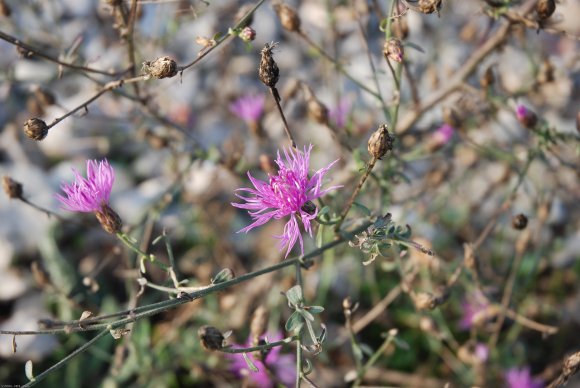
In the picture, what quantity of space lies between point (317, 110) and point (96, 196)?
569 millimetres

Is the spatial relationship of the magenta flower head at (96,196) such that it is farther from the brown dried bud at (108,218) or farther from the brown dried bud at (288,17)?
the brown dried bud at (288,17)

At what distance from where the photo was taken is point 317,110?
1.48 metres

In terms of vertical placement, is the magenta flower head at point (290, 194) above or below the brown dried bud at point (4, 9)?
below

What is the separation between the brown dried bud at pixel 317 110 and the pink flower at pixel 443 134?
1.24ft

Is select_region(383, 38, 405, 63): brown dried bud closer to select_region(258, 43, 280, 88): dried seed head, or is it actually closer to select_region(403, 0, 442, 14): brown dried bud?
select_region(403, 0, 442, 14): brown dried bud

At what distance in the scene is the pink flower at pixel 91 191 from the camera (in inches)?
45.1

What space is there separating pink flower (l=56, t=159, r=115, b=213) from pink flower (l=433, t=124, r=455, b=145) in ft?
3.01

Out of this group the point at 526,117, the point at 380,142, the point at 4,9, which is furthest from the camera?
the point at 4,9

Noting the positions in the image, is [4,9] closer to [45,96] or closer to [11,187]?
[45,96]

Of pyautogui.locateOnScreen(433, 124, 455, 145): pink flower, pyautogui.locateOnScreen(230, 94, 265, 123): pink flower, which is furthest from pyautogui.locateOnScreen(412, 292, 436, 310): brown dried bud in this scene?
pyautogui.locateOnScreen(230, 94, 265, 123): pink flower

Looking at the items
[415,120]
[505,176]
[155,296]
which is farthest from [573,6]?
[155,296]

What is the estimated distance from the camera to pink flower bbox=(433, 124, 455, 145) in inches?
67.1

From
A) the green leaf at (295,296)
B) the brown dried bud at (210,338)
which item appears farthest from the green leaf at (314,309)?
the brown dried bud at (210,338)

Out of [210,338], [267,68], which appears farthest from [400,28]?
[210,338]
